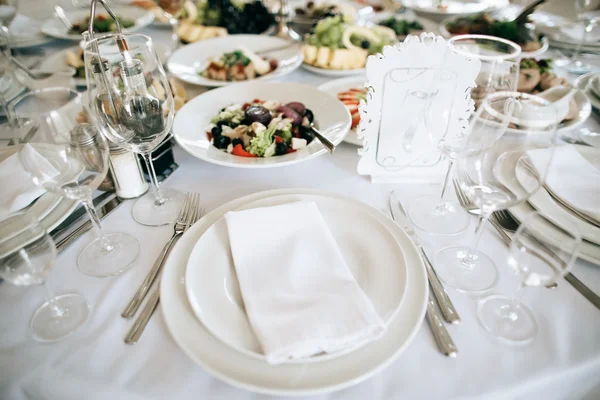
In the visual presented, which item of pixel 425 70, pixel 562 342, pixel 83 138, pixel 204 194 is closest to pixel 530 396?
pixel 562 342

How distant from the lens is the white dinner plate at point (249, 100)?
103cm

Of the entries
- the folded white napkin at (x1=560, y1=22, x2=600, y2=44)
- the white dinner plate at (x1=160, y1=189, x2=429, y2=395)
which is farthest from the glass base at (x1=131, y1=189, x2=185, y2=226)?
the folded white napkin at (x1=560, y1=22, x2=600, y2=44)

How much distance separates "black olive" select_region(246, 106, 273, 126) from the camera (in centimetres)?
116

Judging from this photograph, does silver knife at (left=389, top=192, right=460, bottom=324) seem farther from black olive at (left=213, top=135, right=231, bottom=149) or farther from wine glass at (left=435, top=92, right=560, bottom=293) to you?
black olive at (left=213, top=135, right=231, bottom=149)

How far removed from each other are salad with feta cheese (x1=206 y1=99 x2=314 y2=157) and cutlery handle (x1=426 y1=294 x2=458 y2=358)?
1.89ft

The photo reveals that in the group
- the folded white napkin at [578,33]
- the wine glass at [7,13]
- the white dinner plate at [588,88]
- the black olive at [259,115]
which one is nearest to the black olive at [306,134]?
the black olive at [259,115]

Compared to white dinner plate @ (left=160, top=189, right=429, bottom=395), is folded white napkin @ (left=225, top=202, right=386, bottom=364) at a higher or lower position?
higher

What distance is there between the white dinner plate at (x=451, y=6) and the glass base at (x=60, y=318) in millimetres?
2301

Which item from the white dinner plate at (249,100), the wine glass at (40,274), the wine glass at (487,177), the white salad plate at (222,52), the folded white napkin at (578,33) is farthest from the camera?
the folded white napkin at (578,33)

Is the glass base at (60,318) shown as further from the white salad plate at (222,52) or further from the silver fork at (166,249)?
the white salad plate at (222,52)

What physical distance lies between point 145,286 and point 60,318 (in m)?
0.16

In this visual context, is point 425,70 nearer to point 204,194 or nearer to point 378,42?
point 204,194

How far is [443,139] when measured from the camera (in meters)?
1.02

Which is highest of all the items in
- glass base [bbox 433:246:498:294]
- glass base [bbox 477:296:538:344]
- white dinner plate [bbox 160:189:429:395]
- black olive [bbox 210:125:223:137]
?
black olive [bbox 210:125:223:137]
